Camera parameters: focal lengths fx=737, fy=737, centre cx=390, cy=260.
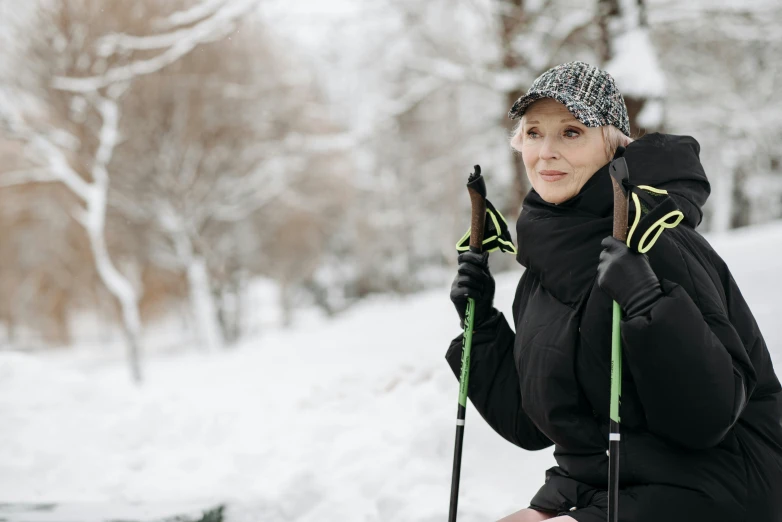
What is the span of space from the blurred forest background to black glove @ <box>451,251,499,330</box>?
298 centimetres

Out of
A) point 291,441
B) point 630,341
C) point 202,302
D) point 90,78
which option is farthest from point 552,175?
point 202,302

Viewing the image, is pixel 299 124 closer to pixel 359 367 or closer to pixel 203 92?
pixel 203 92

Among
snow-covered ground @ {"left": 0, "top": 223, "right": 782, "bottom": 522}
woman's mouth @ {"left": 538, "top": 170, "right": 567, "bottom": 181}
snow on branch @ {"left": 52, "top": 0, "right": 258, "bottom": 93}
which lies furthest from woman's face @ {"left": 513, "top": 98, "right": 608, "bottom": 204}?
snow on branch @ {"left": 52, "top": 0, "right": 258, "bottom": 93}

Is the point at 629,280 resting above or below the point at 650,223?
below

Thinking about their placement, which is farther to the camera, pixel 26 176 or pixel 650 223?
pixel 26 176

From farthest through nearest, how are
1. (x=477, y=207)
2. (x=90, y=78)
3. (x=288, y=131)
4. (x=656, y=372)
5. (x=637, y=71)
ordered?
(x=288, y=131) → (x=90, y=78) → (x=637, y=71) → (x=477, y=207) → (x=656, y=372)

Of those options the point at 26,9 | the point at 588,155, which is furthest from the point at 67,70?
the point at 588,155

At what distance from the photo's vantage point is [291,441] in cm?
587

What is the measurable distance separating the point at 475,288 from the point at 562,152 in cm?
62

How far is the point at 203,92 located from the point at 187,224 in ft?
12.0

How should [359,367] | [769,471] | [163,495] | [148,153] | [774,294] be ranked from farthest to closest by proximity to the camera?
1. [148,153]
2. [359,367]
3. [163,495]
4. [774,294]
5. [769,471]

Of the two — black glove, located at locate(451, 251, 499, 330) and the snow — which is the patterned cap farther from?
the snow

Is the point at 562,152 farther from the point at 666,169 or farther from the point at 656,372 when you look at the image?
the point at 656,372

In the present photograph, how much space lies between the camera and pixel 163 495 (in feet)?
17.1
